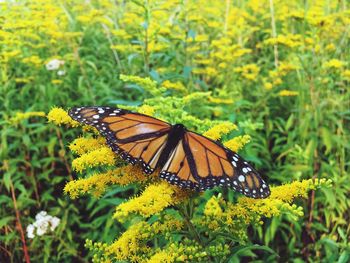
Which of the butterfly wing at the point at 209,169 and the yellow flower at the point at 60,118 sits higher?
the yellow flower at the point at 60,118

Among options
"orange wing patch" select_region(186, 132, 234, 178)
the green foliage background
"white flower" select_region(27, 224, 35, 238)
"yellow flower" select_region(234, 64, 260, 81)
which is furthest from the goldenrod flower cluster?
"yellow flower" select_region(234, 64, 260, 81)

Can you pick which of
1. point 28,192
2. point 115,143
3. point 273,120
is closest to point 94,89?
point 28,192

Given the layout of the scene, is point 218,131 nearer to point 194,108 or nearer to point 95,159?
point 95,159

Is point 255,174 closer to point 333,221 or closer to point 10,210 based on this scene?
point 333,221

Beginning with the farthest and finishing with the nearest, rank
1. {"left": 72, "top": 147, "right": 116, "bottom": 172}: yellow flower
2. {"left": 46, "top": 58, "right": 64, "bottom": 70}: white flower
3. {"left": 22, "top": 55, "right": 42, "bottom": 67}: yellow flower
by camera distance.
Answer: {"left": 46, "top": 58, "right": 64, "bottom": 70}: white flower
{"left": 22, "top": 55, "right": 42, "bottom": 67}: yellow flower
{"left": 72, "top": 147, "right": 116, "bottom": 172}: yellow flower

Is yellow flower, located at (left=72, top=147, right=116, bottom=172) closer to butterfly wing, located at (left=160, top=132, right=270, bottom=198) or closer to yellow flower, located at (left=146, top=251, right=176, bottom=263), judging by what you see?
butterfly wing, located at (left=160, top=132, right=270, bottom=198)

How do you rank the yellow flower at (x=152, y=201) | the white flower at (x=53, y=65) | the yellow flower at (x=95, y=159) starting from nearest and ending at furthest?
the yellow flower at (x=152, y=201) → the yellow flower at (x=95, y=159) → the white flower at (x=53, y=65)

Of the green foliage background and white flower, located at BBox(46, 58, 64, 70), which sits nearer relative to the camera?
the green foliage background

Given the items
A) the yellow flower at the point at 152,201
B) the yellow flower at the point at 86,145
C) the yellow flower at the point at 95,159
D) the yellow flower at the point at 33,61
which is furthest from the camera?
the yellow flower at the point at 33,61

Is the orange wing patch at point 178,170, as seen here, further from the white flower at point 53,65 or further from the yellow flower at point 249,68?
the white flower at point 53,65

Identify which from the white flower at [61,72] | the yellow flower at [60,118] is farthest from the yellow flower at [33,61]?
the yellow flower at [60,118]
